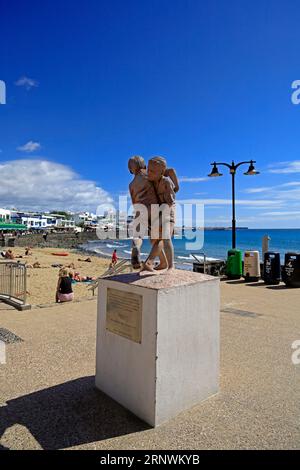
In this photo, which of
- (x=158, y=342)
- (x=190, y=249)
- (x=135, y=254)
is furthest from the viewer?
(x=190, y=249)

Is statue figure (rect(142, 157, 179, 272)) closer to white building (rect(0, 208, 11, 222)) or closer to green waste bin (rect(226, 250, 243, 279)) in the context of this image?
green waste bin (rect(226, 250, 243, 279))

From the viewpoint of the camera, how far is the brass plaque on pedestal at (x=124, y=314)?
11.3 feet

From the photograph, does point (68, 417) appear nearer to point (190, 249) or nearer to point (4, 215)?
point (190, 249)

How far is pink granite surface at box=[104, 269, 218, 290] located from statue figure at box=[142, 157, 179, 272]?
0.24 metres

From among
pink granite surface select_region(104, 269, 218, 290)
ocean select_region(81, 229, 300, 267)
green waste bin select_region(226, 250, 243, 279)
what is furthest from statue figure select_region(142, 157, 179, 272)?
ocean select_region(81, 229, 300, 267)

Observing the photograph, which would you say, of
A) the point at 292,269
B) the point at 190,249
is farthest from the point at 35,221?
the point at 292,269

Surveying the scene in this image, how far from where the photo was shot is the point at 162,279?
3668 millimetres

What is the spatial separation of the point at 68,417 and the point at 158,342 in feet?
4.15

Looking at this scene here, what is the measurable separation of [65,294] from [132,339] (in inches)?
242

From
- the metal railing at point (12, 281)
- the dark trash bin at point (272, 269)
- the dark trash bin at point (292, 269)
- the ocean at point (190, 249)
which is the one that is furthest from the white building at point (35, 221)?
the dark trash bin at point (292, 269)

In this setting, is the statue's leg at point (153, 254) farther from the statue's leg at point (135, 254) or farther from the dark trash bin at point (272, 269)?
the dark trash bin at point (272, 269)

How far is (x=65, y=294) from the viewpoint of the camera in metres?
9.19

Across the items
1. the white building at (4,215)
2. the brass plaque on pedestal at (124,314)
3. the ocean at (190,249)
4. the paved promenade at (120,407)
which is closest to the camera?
the paved promenade at (120,407)

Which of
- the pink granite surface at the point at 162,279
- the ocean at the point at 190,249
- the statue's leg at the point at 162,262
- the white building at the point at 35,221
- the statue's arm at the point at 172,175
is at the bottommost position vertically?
the ocean at the point at 190,249
